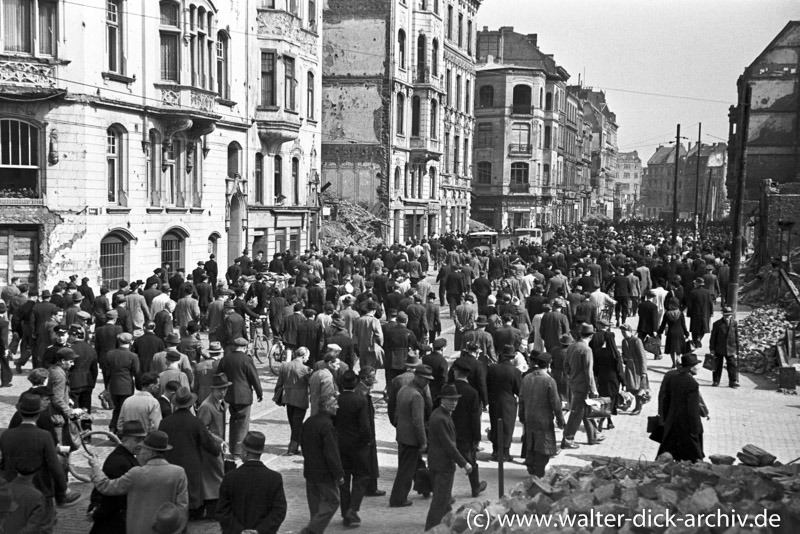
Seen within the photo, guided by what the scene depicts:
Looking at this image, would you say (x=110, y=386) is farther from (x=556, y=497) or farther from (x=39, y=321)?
(x=556, y=497)

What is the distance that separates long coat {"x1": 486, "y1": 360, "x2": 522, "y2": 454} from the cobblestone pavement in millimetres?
738

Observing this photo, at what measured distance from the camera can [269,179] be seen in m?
36.3

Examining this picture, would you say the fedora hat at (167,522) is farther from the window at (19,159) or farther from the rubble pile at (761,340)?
the window at (19,159)

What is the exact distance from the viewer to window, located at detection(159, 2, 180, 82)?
2836cm

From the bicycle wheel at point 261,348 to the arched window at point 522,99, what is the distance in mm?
57269

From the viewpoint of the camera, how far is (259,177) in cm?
3606

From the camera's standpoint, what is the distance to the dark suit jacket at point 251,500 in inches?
288

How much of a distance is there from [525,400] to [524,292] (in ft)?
38.8

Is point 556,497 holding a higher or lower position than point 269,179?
lower

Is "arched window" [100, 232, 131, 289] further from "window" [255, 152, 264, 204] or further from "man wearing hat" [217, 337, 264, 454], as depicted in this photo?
"man wearing hat" [217, 337, 264, 454]

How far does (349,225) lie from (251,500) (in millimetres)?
39828

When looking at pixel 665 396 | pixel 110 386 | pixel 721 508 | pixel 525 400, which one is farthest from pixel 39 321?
pixel 721 508

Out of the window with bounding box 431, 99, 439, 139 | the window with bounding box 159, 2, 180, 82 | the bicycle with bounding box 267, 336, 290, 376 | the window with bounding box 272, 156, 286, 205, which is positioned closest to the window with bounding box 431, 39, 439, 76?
the window with bounding box 431, 99, 439, 139

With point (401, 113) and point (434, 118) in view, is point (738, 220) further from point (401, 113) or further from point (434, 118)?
point (434, 118)
